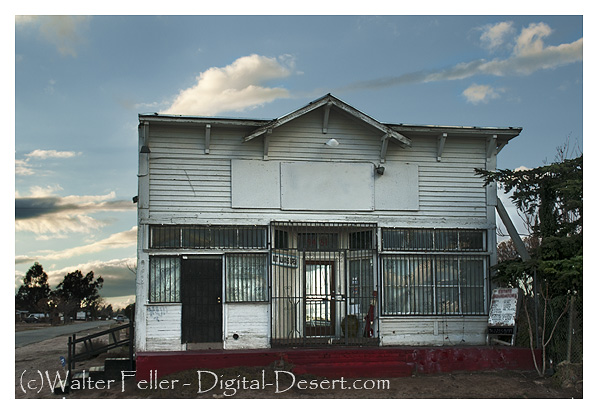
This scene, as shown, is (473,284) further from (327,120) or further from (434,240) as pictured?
(327,120)

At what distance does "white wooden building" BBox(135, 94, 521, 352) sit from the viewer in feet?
44.1

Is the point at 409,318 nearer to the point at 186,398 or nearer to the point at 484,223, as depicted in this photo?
the point at 484,223

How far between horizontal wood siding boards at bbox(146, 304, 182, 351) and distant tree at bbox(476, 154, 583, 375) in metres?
7.41

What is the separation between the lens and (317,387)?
1191 cm

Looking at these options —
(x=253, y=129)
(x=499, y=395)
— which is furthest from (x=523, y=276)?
(x=253, y=129)

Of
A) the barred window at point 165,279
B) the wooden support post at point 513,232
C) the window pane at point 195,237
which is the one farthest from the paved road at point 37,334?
the wooden support post at point 513,232

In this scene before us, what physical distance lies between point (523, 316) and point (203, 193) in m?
7.87

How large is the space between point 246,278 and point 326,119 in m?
4.10

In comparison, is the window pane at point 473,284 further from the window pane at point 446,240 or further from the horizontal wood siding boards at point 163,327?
the horizontal wood siding boards at point 163,327

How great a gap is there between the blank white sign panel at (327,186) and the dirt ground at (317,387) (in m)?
3.84

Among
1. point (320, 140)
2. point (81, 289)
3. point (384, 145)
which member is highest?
point (320, 140)

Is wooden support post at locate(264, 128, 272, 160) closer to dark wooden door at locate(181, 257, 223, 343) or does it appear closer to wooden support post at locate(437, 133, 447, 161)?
dark wooden door at locate(181, 257, 223, 343)

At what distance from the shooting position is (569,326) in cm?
1221

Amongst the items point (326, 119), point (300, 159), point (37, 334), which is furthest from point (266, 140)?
point (37, 334)
